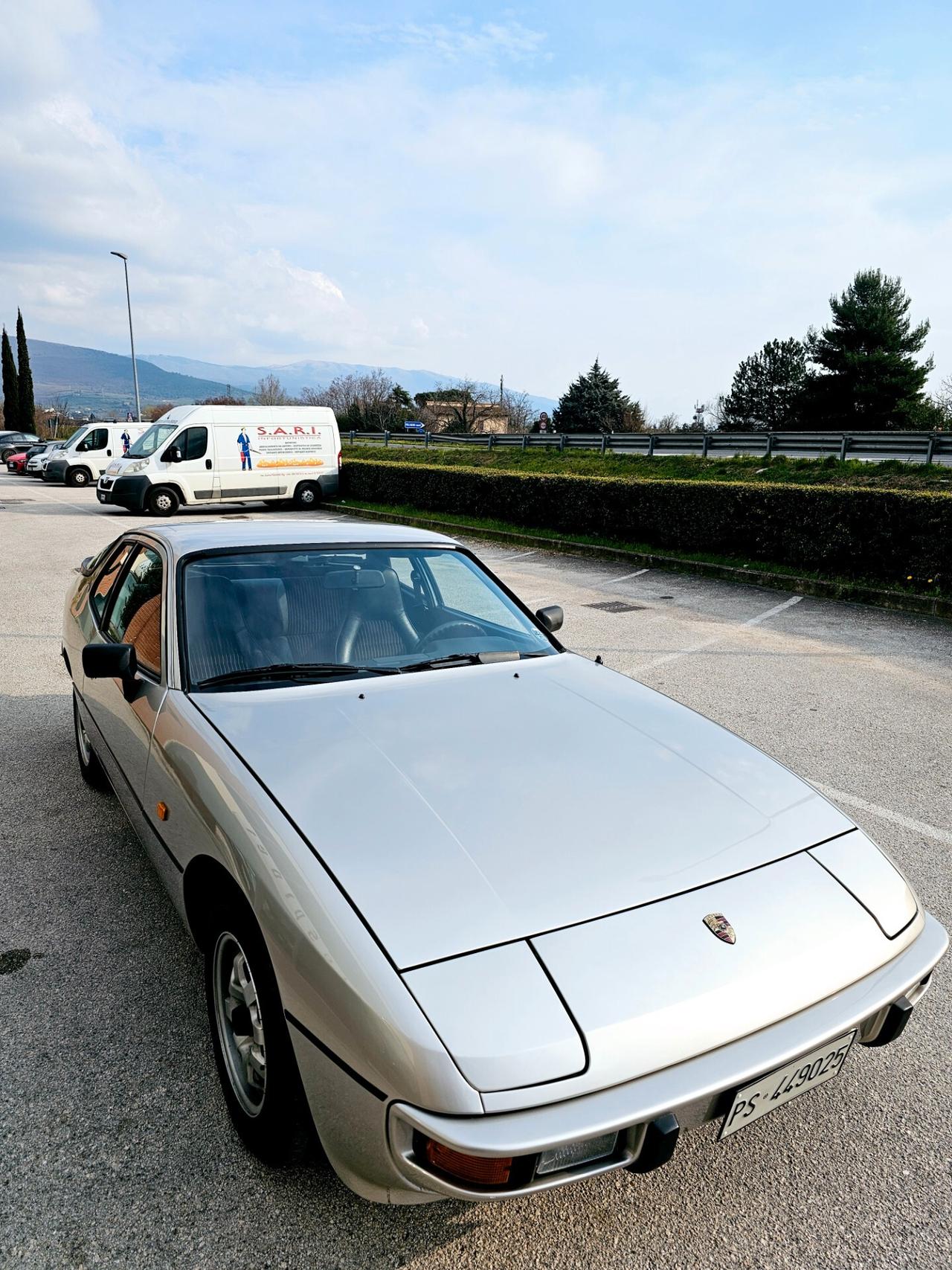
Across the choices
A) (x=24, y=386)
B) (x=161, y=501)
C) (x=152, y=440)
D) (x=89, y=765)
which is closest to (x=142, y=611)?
(x=89, y=765)

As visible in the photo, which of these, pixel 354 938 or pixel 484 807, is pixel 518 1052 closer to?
pixel 354 938

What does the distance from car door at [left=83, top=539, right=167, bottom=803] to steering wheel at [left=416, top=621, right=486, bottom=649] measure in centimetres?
93

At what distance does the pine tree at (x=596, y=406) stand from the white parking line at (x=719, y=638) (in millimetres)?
35359

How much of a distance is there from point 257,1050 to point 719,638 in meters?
6.63

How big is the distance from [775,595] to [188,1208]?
31.0 feet

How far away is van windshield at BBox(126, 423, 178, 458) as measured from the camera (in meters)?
17.9

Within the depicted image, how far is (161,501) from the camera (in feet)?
58.1

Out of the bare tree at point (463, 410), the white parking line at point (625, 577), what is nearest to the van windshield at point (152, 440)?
the white parking line at point (625, 577)

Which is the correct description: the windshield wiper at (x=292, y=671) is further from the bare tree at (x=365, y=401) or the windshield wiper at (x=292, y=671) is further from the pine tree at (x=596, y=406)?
the bare tree at (x=365, y=401)

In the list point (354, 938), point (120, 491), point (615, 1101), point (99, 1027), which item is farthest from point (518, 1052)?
point (120, 491)

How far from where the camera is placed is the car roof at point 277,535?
318 cm

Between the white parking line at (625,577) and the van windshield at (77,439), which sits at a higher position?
the van windshield at (77,439)

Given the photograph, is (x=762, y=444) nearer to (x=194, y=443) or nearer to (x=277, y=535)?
(x=194, y=443)

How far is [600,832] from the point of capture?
1.99m
